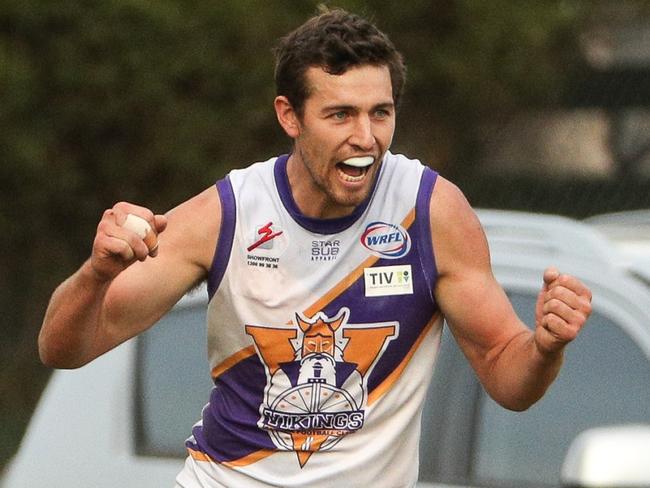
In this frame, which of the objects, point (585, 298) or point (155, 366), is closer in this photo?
point (585, 298)

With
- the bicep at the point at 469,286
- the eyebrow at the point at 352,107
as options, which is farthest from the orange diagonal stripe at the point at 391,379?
the eyebrow at the point at 352,107

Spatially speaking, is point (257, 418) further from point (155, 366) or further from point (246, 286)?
point (155, 366)

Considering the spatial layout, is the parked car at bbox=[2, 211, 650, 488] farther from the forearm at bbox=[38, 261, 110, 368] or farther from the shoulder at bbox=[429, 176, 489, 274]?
the forearm at bbox=[38, 261, 110, 368]

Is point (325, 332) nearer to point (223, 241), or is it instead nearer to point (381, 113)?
point (223, 241)

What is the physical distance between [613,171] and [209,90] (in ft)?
10.8

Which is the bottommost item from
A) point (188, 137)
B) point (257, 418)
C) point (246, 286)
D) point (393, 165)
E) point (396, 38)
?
point (257, 418)

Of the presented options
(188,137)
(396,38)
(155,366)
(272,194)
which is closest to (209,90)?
(188,137)

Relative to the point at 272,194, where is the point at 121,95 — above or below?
above

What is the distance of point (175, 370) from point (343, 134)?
1.45 meters

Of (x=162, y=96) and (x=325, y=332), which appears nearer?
(x=325, y=332)

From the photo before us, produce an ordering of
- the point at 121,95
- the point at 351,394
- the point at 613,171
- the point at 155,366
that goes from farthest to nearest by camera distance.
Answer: the point at 613,171 → the point at 121,95 → the point at 155,366 → the point at 351,394

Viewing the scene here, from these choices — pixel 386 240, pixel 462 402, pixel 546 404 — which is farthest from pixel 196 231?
pixel 546 404

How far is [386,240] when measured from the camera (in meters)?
4.56

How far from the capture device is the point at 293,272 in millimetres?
4578
